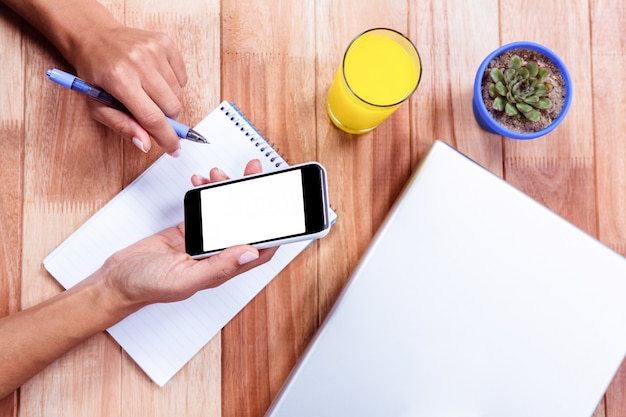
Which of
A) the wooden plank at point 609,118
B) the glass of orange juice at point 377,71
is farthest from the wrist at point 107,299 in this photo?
the wooden plank at point 609,118

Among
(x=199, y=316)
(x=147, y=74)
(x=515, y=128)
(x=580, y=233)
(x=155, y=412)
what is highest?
(x=147, y=74)

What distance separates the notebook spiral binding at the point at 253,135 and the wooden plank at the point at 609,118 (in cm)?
51

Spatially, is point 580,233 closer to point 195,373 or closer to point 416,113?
point 416,113

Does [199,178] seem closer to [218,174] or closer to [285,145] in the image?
[218,174]

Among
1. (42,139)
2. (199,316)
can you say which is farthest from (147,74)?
(199,316)

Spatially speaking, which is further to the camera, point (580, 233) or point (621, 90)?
point (621, 90)

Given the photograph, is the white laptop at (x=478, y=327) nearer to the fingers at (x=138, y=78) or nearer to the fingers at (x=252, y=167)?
the fingers at (x=252, y=167)

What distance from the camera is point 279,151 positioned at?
828mm

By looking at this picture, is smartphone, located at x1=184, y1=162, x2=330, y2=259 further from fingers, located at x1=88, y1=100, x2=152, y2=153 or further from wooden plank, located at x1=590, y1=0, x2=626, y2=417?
wooden plank, located at x1=590, y1=0, x2=626, y2=417

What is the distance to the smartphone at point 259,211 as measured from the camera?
2.08ft

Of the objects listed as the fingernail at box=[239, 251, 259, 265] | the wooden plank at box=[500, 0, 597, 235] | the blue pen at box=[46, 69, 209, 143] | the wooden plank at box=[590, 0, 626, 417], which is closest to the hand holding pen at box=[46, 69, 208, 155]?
the blue pen at box=[46, 69, 209, 143]

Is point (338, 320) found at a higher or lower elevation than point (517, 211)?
lower

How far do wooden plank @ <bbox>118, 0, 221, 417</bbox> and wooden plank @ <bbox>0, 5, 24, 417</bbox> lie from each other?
0.16 m

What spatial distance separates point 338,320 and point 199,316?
9.0 inches
